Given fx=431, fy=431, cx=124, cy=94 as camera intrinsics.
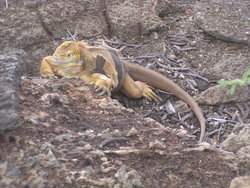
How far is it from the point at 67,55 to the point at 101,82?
788 mm

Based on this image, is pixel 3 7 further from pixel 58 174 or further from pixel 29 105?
pixel 58 174

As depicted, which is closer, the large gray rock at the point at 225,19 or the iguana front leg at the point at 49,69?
the iguana front leg at the point at 49,69

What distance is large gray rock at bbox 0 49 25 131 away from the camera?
241 cm

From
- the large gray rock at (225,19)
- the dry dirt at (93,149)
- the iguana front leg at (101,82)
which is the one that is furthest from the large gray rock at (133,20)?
the dry dirt at (93,149)

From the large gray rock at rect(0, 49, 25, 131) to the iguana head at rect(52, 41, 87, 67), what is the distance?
2.25m

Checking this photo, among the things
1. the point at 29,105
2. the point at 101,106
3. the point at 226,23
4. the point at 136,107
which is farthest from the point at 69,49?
the point at 226,23

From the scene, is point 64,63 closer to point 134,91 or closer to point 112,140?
point 134,91

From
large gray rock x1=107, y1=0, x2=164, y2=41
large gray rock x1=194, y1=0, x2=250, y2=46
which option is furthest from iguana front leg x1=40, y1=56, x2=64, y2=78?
large gray rock x1=194, y1=0, x2=250, y2=46

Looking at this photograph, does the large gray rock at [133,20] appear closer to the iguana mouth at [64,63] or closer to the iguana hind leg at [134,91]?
the iguana hind leg at [134,91]

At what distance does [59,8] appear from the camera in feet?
21.1

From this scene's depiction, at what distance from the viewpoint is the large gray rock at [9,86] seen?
2.41 meters

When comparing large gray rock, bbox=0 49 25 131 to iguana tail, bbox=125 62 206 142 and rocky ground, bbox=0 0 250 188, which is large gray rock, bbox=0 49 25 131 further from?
iguana tail, bbox=125 62 206 142

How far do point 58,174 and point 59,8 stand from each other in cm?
444

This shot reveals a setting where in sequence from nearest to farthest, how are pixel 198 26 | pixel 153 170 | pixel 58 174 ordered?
pixel 58 174, pixel 153 170, pixel 198 26
